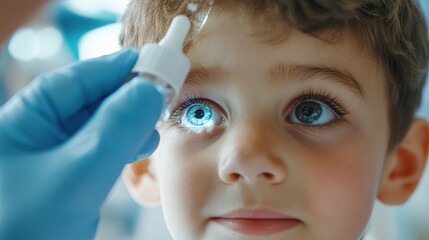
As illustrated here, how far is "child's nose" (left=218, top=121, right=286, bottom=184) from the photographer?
86 centimetres

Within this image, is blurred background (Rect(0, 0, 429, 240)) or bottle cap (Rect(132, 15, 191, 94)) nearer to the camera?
bottle cap (Rect(132, 15, 191, 94))

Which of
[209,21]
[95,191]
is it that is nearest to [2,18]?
[209,21]

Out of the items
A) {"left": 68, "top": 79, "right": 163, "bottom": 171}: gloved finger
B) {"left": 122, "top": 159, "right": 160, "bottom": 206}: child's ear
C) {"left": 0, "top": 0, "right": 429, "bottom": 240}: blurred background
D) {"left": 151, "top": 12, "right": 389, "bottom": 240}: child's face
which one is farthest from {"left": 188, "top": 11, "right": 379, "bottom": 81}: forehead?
{"left": 0, "top": 0, "right": 429, "bottom": 240}: blurred background

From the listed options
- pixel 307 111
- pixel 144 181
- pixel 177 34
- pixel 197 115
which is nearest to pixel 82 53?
pixel 144 181

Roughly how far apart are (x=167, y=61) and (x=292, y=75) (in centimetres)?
28

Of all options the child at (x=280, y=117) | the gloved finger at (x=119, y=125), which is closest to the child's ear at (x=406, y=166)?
the child at (x=280, y=117)

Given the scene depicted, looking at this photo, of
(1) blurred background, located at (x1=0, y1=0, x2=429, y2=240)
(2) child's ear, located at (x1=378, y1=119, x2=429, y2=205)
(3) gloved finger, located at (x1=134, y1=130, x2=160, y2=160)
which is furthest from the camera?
(1) blurred background, located at (x1=0, y1=0, x2=429, y2=240)

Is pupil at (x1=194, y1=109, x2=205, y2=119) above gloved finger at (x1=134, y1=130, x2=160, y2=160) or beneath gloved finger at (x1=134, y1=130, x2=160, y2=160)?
above

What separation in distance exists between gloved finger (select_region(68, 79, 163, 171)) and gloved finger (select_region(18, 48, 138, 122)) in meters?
0.04

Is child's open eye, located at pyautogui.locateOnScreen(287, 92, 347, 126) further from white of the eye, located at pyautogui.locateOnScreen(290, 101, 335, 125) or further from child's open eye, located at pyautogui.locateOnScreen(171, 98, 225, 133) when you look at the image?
child's open eye, located at pyautogui.locateOnScreen(171, 98, 225, 133)

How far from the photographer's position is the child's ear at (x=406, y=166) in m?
1.20

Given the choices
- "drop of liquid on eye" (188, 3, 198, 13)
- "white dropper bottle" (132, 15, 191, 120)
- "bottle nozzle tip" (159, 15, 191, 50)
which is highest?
"drop of liquid on eye" (188, 3, 198, 13)

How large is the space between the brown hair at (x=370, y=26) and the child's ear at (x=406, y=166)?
37 millimetres

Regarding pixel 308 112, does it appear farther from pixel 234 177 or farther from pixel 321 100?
pixel 234 177
